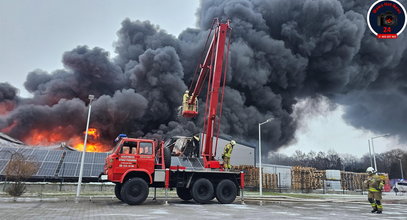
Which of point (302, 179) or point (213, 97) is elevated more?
point (213, 97)

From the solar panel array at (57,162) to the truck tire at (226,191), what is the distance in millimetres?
11450

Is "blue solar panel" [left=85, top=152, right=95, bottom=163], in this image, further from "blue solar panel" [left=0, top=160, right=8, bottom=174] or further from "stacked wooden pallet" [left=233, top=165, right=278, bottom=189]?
"stacked wooden pallet" [left=233, top=165, right=278, bottom=189]

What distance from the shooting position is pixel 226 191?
13.3 metres

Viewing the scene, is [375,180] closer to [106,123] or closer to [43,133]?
[106,123]

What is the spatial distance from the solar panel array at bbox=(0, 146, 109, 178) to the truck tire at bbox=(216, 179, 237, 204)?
1145 centimetres

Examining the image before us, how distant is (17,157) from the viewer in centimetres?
1582

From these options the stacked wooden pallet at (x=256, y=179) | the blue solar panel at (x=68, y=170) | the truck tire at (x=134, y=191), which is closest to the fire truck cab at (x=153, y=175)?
the truck tire at (x=134, y=191)

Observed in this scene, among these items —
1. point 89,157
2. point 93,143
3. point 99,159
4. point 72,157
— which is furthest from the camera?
point 93,143

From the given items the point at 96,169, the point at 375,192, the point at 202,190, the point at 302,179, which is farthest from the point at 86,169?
the point at 302,179

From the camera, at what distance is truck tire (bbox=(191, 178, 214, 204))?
501 inches

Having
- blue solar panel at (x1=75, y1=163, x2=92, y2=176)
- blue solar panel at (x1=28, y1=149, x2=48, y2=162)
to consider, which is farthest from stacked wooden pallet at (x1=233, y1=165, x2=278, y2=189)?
blue solar panel at (x1=28, y1=149, x2=48, y2=162)

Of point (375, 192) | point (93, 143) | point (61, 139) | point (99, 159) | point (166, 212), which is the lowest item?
point (166, 212)

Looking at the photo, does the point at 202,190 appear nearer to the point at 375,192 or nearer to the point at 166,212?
the point at 166,212

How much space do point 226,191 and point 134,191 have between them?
4099 millimetres
